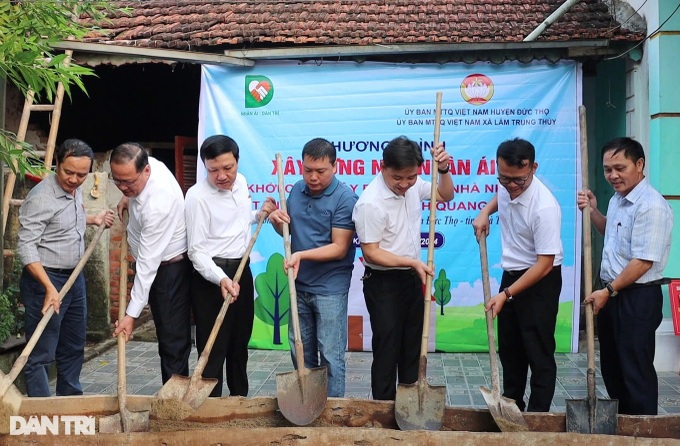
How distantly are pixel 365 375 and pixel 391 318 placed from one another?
191cm

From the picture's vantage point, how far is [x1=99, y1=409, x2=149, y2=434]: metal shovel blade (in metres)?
3.34

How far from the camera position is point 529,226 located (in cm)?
377

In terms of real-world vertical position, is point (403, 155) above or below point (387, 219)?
above

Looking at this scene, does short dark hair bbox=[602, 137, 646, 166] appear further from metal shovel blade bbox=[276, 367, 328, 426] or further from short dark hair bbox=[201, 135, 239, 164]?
short dark hair bbox=[201, 135, 239, 164]

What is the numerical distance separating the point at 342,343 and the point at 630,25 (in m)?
3.87

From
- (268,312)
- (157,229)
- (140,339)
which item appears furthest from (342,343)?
(140,339)

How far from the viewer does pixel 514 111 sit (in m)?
6.02

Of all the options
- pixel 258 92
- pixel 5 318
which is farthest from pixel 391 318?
pixel 258 92

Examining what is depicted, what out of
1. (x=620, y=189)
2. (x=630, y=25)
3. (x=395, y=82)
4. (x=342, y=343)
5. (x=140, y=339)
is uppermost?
(x=630, y=25)

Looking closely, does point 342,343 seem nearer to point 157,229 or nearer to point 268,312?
point 157,229

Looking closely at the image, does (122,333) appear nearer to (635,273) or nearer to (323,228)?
(323,228)

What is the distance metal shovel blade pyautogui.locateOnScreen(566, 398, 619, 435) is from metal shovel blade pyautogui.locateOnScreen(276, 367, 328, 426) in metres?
1.17

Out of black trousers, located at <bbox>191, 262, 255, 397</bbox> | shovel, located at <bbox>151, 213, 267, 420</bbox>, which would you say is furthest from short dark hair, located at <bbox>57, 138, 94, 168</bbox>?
shovel, located at <bbox>151, 213, 267, 420</bbox>

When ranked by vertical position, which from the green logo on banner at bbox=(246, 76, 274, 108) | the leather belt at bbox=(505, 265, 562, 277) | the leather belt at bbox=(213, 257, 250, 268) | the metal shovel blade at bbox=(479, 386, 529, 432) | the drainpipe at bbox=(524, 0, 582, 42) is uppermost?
the drainpipe at bbox=(524, 0, 582, 42)
